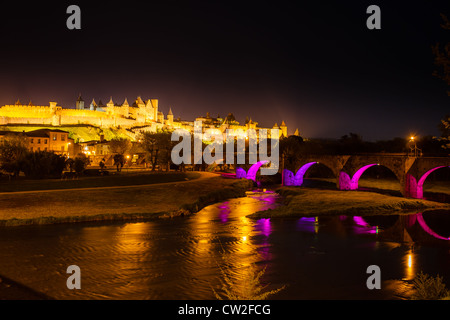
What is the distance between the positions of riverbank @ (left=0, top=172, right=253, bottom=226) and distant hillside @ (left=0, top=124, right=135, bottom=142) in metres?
82.2

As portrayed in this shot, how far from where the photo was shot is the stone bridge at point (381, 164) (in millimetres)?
37156

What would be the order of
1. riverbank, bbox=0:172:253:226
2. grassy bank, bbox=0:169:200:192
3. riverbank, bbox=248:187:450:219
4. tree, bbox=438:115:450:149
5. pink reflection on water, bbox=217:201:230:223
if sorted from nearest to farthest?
1. tree, bbox=438:115:450:149
2. riverbank, bbox=0:172:253:226
3. pink reflection on water, bbox=217:201:230:223
4. riverbank, bbox=248:187:450:219
5. grassy bank, bbox=0:169:200:192

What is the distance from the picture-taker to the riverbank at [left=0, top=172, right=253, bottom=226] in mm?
24906

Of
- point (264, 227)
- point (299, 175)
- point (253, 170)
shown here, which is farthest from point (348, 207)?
point (253, 170)

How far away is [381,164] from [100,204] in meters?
30.4

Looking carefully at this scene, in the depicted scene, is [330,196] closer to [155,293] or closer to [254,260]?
[254,260]

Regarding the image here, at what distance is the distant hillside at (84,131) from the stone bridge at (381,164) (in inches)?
2989

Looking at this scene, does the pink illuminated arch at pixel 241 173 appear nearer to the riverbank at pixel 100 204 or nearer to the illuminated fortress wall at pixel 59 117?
the riverbank at pixel 100 204

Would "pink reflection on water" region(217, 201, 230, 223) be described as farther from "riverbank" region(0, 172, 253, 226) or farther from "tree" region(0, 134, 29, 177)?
"tree" region(0, 134, 29, 177)

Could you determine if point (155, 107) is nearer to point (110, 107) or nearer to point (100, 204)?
point (110, 107)

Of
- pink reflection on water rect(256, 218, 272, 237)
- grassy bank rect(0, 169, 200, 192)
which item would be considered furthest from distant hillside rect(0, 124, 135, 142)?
pink reflection on water rect(256, 218, 272, 237)
